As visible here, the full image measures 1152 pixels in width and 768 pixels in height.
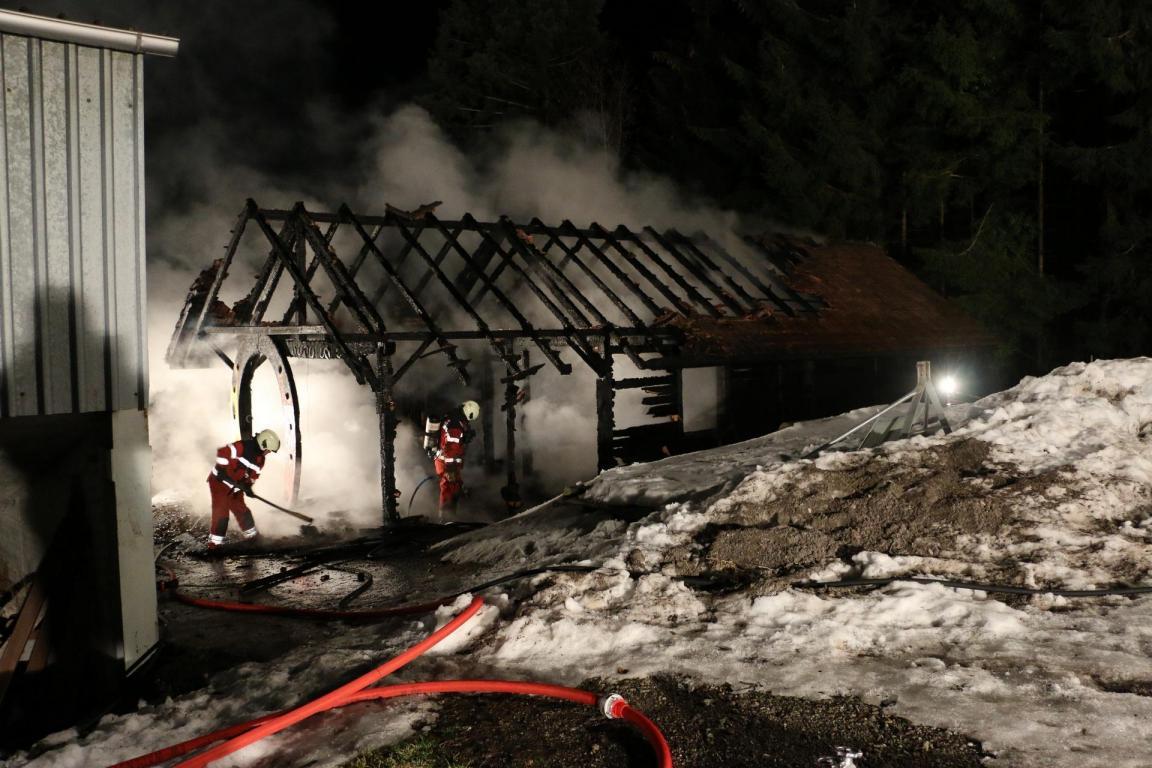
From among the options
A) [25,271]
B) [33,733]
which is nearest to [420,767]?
[25,271]

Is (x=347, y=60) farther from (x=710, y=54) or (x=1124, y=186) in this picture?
(x=1124, y=186)

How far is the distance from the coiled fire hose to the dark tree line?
22428mm

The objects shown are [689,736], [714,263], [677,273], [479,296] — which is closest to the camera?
[689,736]

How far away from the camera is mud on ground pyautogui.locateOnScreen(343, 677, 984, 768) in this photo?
3922 millimetres

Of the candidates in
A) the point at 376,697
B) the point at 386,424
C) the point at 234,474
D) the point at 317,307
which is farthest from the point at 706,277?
the point at 376,697

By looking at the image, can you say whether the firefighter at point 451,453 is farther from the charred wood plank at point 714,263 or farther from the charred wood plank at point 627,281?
the charred wood plank at point 714,263

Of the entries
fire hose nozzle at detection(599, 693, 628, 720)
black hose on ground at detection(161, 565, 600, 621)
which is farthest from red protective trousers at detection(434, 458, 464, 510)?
fire hose nozzle at detection(599, 693, 628, 720)

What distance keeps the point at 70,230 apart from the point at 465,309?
23.6 ft

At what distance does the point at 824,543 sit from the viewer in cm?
667

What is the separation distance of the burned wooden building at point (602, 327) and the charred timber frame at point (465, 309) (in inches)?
1.3

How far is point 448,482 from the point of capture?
46.1ft

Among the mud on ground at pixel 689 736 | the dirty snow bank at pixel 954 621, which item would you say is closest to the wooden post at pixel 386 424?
the dirty snow bank at pixel 954 621

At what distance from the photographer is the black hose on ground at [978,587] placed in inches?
217

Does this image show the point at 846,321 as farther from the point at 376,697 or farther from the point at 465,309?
the point at 376,697
